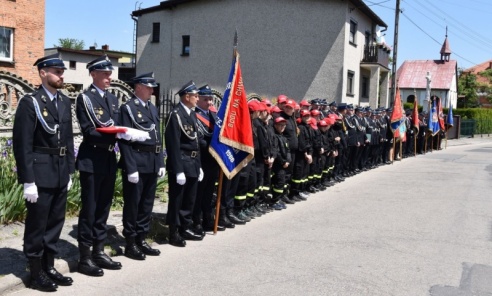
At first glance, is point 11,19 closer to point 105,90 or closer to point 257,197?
point 257,197

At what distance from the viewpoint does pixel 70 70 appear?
44406mm

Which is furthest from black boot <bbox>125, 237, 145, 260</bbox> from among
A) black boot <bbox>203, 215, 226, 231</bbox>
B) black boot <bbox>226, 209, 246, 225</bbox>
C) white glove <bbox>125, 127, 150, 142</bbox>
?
black boot <bbox>226, 209, 246, 225</bbox>

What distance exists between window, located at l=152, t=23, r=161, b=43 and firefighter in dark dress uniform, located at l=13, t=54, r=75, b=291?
2997 cm

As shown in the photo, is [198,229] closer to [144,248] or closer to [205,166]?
[205,166]

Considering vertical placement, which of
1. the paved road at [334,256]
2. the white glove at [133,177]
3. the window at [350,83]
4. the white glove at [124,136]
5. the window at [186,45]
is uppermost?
the window at [186,45]

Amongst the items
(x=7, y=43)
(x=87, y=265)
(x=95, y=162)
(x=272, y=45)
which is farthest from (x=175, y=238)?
(x=272, y=45)

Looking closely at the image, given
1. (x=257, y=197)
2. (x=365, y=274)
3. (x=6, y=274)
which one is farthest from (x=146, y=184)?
(x=257, y=197)

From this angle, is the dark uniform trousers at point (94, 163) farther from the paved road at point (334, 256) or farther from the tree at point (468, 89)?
the tree at point (468, 89)

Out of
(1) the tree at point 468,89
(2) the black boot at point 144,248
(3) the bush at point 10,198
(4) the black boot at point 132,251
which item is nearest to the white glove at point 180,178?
(2) the black boot at point 144,248

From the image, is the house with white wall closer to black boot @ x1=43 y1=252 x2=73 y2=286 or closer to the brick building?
the brick building

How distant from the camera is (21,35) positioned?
84.5 ft

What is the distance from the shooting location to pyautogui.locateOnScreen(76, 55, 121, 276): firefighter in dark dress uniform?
5664 mm

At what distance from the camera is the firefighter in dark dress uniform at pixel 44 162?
16.2 feet

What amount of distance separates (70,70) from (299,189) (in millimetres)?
37012
